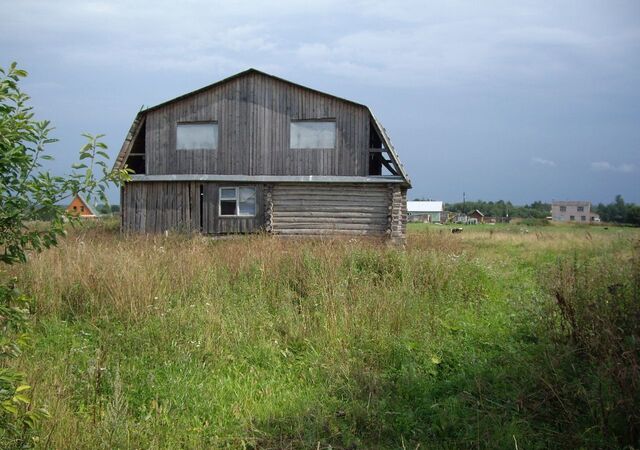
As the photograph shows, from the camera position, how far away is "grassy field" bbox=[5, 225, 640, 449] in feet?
13.2

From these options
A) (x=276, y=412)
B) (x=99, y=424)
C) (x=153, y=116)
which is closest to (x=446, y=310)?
(x=276, y=412)

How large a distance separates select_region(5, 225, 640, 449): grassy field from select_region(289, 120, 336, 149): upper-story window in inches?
451

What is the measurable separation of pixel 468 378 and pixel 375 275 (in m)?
3.64

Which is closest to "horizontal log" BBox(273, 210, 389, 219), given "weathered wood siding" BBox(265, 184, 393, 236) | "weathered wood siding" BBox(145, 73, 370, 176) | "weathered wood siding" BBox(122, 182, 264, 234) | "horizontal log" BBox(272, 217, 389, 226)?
"weathered wood siding" BBox(265, 184, 393, 236)

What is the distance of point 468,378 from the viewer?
16.4ft

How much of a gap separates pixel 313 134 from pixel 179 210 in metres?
6.24

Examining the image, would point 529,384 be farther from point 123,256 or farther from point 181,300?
point 123,256

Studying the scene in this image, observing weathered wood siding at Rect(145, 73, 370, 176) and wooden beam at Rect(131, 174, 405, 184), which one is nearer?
wooden beam at Rect(131, 174, 405, 184)

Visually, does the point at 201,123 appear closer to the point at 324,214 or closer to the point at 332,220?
the point at 324,214

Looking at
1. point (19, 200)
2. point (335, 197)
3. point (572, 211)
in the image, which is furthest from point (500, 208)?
point (19, 200)

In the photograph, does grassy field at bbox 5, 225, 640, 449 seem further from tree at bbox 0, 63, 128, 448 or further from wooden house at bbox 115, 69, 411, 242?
wooden house at bbox 115, 69, 411, 242

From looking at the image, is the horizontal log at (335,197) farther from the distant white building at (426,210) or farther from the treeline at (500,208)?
the treeline at (500,208)

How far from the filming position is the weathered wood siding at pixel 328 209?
19375 mm

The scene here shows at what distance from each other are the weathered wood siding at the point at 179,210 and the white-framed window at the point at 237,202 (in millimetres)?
197
